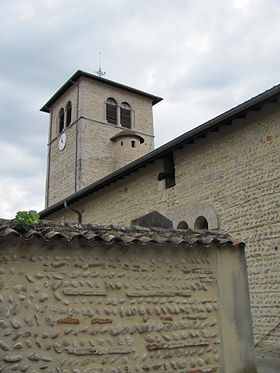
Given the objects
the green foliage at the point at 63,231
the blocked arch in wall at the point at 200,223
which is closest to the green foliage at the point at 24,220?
the green foliage at the point at 63,231

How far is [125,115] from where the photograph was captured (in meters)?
23.6

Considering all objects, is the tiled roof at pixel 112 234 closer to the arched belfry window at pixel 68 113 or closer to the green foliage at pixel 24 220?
the green foliage at pixel 24 220

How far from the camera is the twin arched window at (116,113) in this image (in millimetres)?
23047

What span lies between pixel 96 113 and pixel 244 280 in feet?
61.3

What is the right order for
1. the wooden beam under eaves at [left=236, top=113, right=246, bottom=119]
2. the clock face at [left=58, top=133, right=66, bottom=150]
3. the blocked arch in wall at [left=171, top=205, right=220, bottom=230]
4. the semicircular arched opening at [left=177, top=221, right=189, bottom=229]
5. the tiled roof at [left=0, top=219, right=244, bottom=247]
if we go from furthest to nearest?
the clock face at [left=58, top=133, right=66, bottom=150], the semicircular arched opening at [left=177, top=221, right=189, bottom=229], the blocked arch in wall at [left=171, top=205, right=220, bottom=230], the wooden beam under eaves at [left=236, top=113, right=246, bottom=119], the tiled roof at [left=0, top=219, right=244, bottom=247]

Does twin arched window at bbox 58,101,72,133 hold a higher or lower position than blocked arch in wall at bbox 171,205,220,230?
higher

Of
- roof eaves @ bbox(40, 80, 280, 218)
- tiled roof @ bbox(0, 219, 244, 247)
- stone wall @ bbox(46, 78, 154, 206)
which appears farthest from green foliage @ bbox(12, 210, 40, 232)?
stone wall @ bbox(46, 78, 154, 206)

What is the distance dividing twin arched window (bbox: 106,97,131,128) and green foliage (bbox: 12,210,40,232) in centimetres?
1951

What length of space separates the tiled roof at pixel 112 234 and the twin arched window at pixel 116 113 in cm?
1891

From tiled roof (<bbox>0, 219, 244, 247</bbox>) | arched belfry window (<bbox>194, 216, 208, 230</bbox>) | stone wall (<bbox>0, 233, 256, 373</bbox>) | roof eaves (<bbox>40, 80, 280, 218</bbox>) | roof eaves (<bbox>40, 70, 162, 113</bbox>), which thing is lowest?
stone wall (<bbox>0, 233, 256, 373</bbox>)

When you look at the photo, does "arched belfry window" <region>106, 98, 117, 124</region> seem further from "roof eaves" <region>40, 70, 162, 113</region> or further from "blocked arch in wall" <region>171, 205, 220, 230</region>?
"blocked arch in wall" <region>171, 205, 220, 230</region>

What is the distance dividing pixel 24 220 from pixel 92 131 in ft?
60.5

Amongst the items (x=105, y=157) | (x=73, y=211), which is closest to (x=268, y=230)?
(x=73, y=211)

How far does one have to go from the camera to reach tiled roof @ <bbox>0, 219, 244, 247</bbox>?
3625mm
